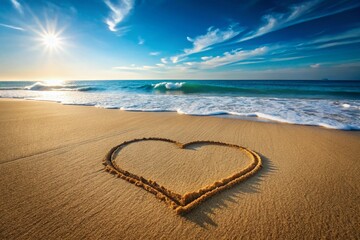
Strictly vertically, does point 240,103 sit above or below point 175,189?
below

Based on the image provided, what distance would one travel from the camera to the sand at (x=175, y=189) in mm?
1523

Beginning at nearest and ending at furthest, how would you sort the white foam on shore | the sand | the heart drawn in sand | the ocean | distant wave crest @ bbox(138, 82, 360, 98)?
the sand
the heart drawn in sand
the white foam on shore
the ocean
distant wave crest @ bbox(138, 82, 360, 98)

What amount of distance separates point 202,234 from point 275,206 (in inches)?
33.7

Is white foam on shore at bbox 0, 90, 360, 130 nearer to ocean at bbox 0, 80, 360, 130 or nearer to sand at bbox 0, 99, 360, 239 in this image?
ocean at bbox 0, 80, 360, 130

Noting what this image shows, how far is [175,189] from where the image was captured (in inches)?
80.3

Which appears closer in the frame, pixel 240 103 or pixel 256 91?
pixel 240 103

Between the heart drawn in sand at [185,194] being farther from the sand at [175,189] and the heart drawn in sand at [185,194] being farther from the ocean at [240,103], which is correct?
the ocean at [240,103]

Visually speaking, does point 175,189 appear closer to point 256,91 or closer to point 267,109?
point 267,109

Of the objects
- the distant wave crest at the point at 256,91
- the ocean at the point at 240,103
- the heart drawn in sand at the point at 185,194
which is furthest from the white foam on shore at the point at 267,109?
the distant wave crest at the point at 256,91

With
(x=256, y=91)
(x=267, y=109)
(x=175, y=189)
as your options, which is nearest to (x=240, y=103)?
(x=267, y=109)

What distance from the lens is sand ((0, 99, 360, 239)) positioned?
5.00 feet

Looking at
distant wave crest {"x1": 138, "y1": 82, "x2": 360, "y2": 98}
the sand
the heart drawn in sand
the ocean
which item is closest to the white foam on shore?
the ocean

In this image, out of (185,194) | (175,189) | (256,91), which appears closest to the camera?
(185,194)

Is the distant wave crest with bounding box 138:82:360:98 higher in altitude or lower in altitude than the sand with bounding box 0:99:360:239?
lower
